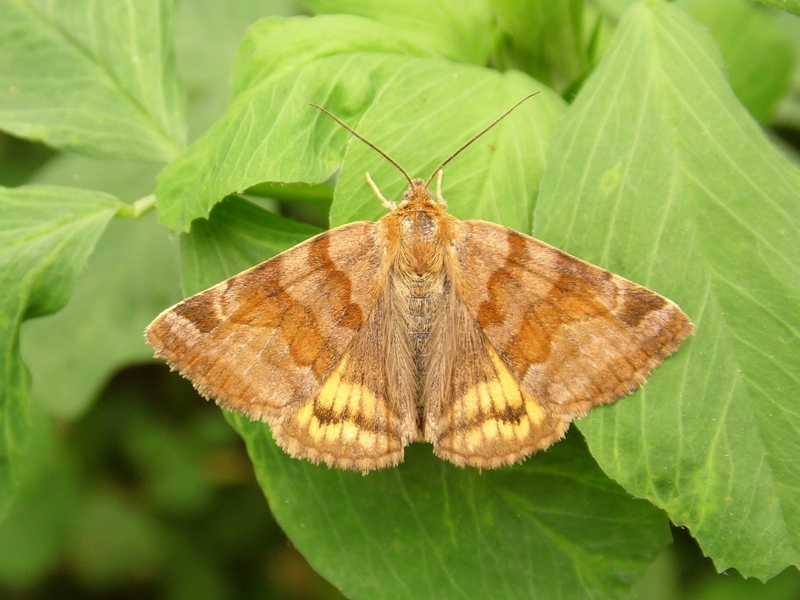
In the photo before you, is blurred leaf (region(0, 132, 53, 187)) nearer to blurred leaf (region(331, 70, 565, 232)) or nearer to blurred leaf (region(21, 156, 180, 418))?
blurred leaf (region(21, 156, 180, 418))

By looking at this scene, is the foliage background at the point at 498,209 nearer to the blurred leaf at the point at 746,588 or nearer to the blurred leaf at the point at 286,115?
the blurred leaf at the point at 286,115

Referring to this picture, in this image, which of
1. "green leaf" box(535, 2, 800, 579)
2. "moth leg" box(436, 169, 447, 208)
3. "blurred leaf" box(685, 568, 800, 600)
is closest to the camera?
"green leaf" box(535, 2, 800, 579)

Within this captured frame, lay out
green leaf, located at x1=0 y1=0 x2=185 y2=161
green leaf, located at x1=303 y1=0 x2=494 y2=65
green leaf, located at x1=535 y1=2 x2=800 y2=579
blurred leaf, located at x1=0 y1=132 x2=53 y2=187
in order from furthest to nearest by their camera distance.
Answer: blurred leaf, located at x1=0 y1=132 x2=53 y2=187, green leaf, located at x1=0 y1=0 x2=185 y2=161, green leaf, located at x1=303 y1=0 x2=494 y2=65, green leaf, located at x1=535 y1=2 x2=800 y2=579

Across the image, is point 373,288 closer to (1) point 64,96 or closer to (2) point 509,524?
(2) point 509,524

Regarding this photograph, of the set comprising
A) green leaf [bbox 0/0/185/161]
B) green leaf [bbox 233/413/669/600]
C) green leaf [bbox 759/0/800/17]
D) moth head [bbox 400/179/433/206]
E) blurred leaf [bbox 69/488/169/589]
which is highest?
green leaf [bbox 759/0/800/17]

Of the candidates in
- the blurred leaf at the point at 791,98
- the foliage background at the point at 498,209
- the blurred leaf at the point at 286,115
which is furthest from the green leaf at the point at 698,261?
the blurred leaf at the point at 791,98

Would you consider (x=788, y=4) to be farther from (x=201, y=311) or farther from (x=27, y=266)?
(x=27, y=266)

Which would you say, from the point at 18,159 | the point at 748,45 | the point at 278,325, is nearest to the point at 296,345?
the point at 278,325

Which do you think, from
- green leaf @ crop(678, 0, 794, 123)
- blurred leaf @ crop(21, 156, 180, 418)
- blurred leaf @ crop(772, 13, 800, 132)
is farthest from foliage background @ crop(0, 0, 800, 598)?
blurred leaf @ crop(772, 13, 800, 132)
